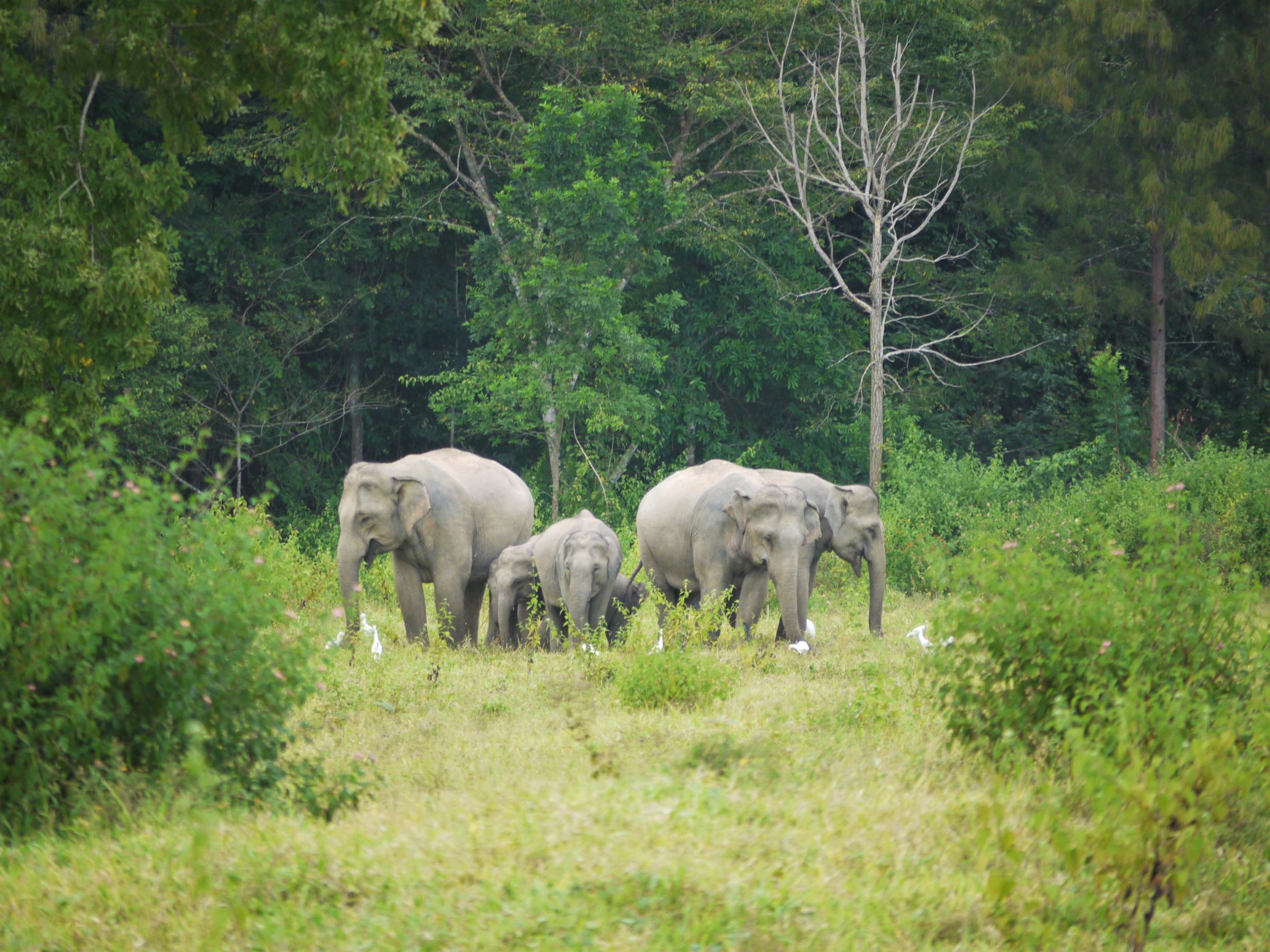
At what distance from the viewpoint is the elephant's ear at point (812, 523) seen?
1268cm

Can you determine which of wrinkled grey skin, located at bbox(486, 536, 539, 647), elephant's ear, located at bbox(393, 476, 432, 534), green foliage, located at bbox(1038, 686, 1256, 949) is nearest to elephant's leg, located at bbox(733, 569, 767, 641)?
wrinkled grey skin, located at bbox(486, 536, 539, 647)

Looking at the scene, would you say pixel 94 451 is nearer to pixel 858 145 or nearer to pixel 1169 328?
pixel 858 145

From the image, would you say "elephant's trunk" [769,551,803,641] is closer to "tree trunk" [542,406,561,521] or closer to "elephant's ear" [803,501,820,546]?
"elephant's ear" [803,501,820,546]

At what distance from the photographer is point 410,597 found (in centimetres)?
1313

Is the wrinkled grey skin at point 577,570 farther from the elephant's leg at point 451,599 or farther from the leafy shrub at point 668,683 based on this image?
the leafy shrub at point 668,683

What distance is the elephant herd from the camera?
12273 mm

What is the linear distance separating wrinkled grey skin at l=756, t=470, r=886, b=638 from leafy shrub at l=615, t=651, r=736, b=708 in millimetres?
4985

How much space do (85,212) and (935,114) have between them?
17.1m

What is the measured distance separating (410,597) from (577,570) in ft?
7.08

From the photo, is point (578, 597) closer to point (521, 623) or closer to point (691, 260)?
point (521, 623)

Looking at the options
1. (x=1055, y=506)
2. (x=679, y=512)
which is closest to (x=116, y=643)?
(x=679, y=512)

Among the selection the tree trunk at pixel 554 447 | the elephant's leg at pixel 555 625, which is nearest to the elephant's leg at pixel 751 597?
the elephant's leg at pixel 555 625

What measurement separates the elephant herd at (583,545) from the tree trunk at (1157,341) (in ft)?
37.4

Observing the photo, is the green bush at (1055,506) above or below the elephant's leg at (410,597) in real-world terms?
above
